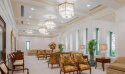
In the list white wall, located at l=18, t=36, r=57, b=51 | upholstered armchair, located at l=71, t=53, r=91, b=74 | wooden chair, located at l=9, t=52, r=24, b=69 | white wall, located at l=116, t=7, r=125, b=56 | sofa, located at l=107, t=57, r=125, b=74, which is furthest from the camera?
white wall, located at l=18, t=36, r=57, b=51

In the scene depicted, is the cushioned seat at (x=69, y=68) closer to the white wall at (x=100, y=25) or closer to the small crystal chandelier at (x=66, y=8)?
the small crystal chandelier at (x=66, y=8)

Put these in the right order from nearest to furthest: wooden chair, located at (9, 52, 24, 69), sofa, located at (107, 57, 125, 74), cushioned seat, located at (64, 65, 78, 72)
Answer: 1. sofa, located at (107, 57, 125, 74)
2. cushioned seat, located at (64, 65, 78, 72)
3. wooden chair, located at (9, 52, 24, 69)

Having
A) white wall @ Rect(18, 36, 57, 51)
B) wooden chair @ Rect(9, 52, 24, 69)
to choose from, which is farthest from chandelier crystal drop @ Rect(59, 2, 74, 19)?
white wall @ Rect(18, 36, 57, 51)

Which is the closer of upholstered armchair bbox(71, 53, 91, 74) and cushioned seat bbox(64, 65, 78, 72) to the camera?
cushioned seat bbox(64, 65, 78, 72)

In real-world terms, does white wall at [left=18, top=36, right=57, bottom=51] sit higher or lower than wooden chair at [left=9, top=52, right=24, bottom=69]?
higher

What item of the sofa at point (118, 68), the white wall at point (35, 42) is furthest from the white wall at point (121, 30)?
the white wall at point (35, 42)

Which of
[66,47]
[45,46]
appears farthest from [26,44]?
[66,47]

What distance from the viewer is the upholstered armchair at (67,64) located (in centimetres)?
609

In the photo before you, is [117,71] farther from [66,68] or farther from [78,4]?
[78,4]

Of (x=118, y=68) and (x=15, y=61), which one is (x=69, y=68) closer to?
(x=118, y=68)

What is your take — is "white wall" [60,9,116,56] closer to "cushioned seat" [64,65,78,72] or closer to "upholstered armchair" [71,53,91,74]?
"upholstered armchair" [71,53,91,74]

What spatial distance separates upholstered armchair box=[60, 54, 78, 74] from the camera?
6086 mm

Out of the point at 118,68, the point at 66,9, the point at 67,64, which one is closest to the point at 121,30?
the point at 118,68

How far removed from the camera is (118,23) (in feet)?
24.6
